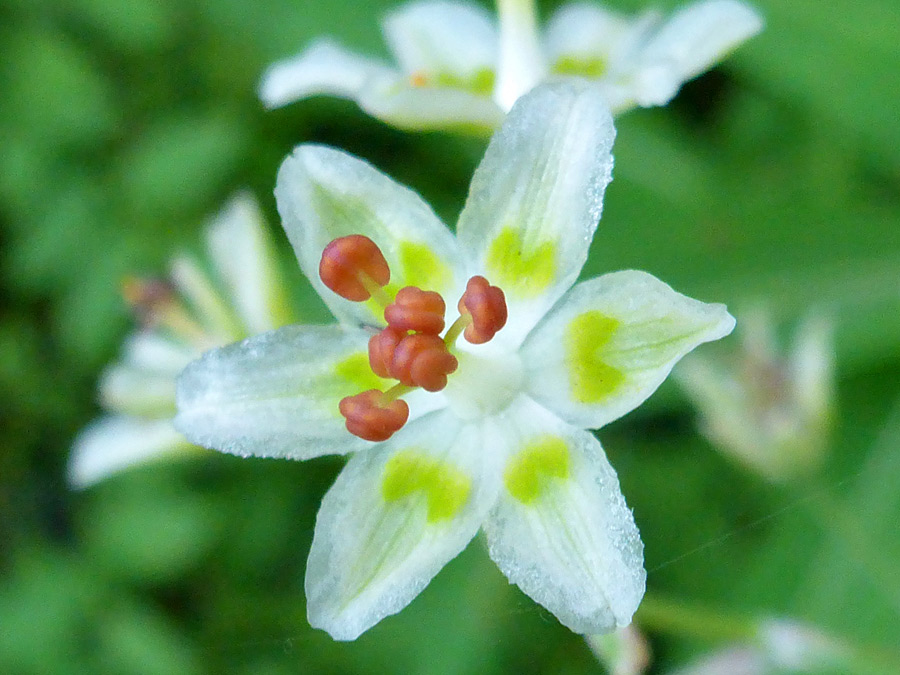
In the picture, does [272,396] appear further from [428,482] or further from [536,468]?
[536,468]

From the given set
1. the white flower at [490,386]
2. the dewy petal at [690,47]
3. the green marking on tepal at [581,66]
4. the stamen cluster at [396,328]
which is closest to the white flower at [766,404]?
the green marking on tepal at [581,66]

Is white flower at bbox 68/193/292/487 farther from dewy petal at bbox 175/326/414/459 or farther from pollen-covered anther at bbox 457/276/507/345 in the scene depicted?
pollen-covered anther at bbox 457/276/507/345

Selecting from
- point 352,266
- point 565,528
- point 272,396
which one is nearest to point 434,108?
point 352,266

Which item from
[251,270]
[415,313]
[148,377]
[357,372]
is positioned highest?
[415,313]

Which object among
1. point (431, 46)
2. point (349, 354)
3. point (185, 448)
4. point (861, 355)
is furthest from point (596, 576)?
point (861, 355)

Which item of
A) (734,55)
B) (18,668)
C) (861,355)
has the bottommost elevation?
(18,668)

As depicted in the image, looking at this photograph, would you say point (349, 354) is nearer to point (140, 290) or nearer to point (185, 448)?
point (185, 448)
